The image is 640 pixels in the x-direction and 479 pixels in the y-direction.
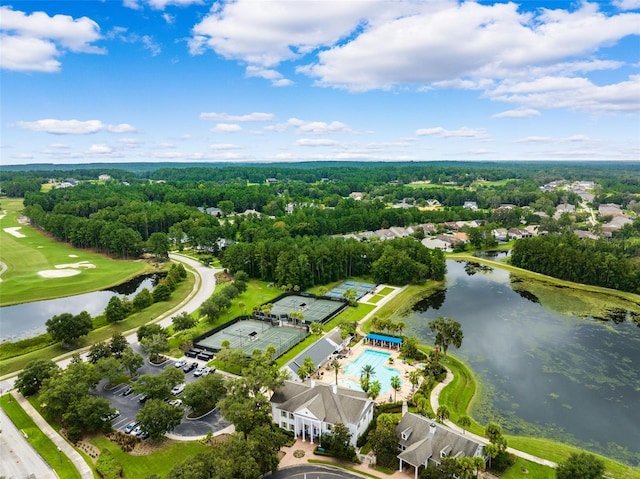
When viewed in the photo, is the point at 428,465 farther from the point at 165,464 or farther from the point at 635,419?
the point at 635,419

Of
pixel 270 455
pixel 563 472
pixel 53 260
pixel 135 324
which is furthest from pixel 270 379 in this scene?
pixel 53 260

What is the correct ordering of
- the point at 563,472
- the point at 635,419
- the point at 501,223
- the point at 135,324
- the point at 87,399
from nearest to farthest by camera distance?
the point at 563,472, the point at 87,399, the point at 635,419, the point at 135,324, the point at 501,223

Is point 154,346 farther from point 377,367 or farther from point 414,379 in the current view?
point 414,379

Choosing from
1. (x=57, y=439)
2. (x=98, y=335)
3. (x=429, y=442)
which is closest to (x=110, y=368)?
(x=57, y=439)

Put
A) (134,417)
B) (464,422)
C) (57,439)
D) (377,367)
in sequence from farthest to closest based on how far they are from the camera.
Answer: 1. (377,367)
2. (134,417)
3. (57,439)
4. (464,422)

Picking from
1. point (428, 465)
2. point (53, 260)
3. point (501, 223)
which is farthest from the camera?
point (501, 223)

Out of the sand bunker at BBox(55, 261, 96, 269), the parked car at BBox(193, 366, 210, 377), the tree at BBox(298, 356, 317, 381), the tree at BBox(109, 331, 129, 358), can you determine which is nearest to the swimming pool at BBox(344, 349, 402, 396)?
the tree at BBox(298, 356, 317, 381)
